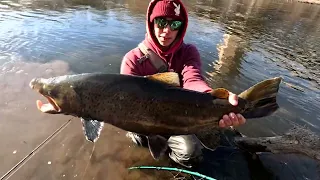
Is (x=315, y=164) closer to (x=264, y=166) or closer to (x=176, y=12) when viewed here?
(x=264, y=166)

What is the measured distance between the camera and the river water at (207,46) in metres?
7.35

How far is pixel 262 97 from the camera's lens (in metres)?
2.80

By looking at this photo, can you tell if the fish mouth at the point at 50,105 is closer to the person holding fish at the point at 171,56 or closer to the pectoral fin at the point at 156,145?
the pectoral fin at the point at 156,145

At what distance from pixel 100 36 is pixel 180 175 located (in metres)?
8.17

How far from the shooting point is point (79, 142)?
15.4ft

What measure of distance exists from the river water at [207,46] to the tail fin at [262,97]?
2792 mm

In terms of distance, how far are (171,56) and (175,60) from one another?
4.6 inches

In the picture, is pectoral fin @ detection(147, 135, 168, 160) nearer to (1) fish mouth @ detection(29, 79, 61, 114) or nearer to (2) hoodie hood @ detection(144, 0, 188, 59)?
(1) fish mouth @ detection(29, 79, 61, 114)

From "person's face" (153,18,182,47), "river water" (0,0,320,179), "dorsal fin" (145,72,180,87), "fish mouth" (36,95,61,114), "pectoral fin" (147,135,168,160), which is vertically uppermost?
"person's face" (153,18,182,47)

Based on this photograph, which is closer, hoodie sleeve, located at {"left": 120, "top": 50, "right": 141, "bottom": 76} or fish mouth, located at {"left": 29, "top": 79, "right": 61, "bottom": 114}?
fish mouth, located at {"left": 29, "top": 79, "right": 61, "bottom": 114}

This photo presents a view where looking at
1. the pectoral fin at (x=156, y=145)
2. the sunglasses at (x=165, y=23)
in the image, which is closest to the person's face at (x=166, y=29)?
the sunglasses at (x=165, y=23)

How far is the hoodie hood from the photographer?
3732 mm

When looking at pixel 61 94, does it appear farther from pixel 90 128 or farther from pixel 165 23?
pixel 165 23

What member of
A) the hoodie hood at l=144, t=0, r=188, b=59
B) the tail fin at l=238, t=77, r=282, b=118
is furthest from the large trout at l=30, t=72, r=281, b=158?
the hoodie hood at l=144, t=0, r=188, b=59
